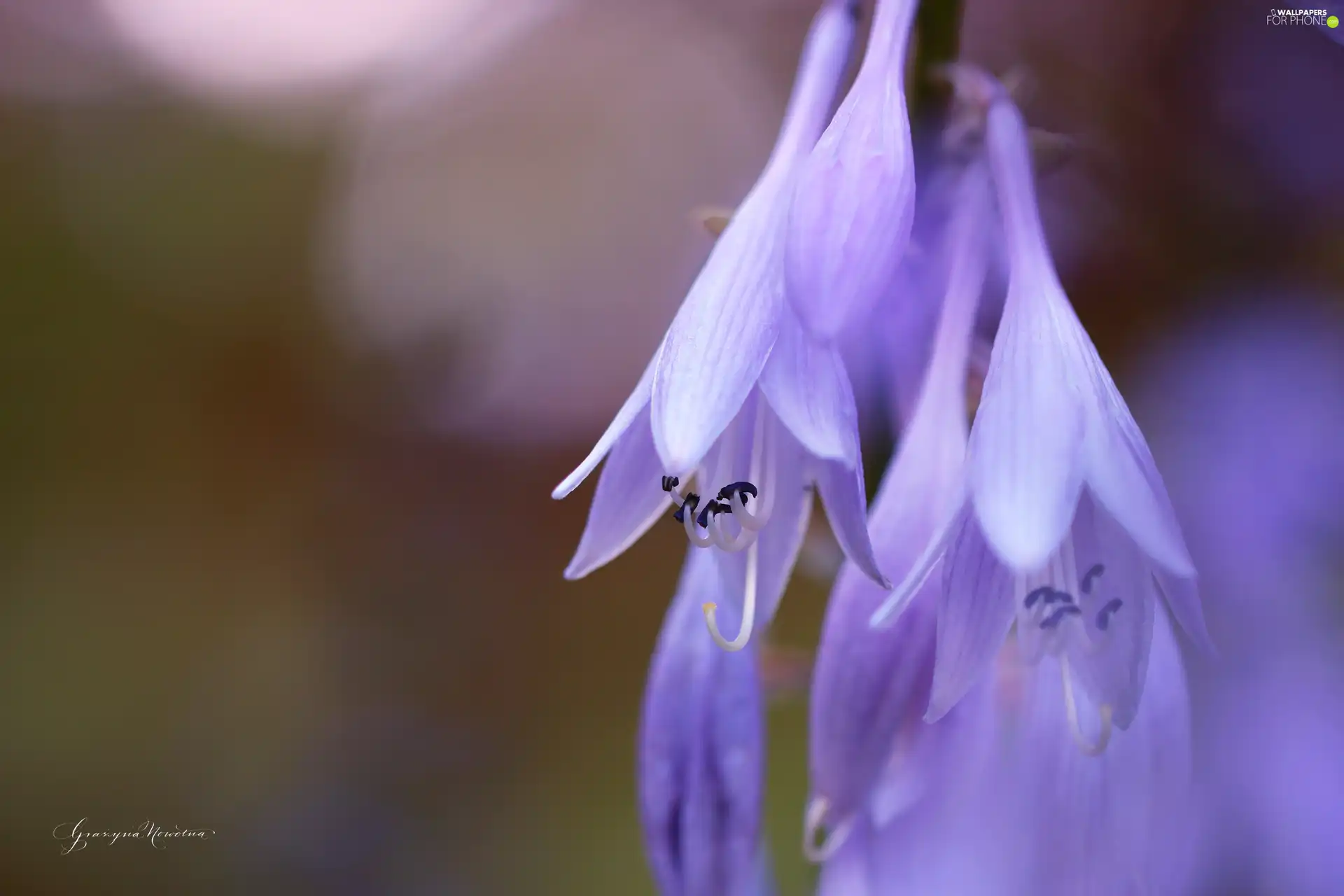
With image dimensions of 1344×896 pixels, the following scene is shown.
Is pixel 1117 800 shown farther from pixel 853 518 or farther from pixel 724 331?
pixel 724 331

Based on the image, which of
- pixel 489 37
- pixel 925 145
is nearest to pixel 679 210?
pixel 489 37

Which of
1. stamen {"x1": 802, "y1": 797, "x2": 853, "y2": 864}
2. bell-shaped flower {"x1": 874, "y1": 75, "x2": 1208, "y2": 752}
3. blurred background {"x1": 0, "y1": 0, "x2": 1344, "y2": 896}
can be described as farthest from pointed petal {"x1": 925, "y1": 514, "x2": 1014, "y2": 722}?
blurred background {"x1": 0, "y1": 0, "x2": 1344, "y2": 896}

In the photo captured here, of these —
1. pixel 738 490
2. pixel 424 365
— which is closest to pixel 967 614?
pixel 738 490

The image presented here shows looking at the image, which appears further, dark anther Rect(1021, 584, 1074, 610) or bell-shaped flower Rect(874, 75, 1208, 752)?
dark anther Rect(1021, 584, 1074, 610)

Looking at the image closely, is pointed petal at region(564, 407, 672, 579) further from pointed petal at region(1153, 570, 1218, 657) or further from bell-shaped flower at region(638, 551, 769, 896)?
pointed petal at region(1153, 570, 1218, 657)

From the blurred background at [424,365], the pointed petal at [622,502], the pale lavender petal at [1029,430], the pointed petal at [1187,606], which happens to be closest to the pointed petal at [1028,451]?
the pale lavender petal at [1029,430]

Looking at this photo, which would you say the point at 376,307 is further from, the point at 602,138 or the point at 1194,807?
the point at 1194,807
